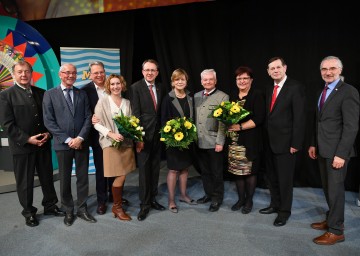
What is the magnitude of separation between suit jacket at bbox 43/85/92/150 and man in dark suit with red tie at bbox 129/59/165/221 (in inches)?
21.9

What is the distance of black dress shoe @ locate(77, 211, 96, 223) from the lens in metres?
3.25

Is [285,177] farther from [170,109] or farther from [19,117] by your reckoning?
[19,117]

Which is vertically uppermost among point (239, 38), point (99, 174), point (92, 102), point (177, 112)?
point (239, 38)

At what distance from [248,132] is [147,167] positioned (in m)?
1.18

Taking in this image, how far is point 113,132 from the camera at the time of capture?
316 centimetres

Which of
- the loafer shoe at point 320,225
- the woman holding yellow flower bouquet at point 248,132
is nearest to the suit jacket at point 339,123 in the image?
the woman holding yellow flower bouquet at point 248,132

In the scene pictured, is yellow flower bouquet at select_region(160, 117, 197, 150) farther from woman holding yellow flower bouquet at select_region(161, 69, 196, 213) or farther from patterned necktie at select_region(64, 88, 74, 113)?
patterned necktie at select_region(64, 88, 74, 113)

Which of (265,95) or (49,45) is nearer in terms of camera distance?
(265,95)

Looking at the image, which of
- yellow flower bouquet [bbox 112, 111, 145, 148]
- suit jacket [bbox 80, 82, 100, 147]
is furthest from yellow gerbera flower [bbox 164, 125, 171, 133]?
suit jacket [bbox 80, 82, 100, 147]

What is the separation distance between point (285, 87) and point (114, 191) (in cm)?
211

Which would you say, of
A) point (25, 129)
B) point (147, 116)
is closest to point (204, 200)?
point (147, 116)

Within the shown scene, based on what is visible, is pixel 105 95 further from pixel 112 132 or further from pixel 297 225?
pixel 297 225

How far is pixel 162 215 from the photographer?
341 centimetres

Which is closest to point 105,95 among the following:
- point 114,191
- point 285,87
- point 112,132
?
point 112,132
